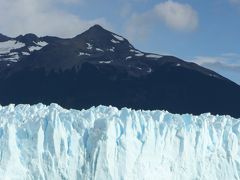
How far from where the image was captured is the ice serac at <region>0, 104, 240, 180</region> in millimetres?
14492

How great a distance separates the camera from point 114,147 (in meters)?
15.5

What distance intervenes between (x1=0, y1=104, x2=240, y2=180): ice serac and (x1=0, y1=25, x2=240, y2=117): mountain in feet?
94.3

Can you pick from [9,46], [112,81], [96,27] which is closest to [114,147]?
[112,81]

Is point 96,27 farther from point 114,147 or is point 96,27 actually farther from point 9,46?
point 114,147

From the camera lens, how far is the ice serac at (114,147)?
47.5 feet

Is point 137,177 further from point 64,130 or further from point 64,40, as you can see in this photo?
point 64,40

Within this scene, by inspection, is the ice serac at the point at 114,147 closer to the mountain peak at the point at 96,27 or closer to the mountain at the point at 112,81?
the mountain at the point at 112,81

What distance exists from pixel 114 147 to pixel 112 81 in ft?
115

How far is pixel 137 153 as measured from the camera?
52.2 feet

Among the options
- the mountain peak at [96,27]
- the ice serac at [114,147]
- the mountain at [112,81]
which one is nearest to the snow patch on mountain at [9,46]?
the mountain at [112,81]

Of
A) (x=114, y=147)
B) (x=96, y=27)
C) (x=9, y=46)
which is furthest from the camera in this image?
(x=9, y=46)

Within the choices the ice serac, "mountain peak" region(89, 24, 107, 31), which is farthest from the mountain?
the ice serac

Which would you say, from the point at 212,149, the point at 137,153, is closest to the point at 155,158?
the point at 137,153

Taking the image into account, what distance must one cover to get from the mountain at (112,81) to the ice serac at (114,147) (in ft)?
94.3
